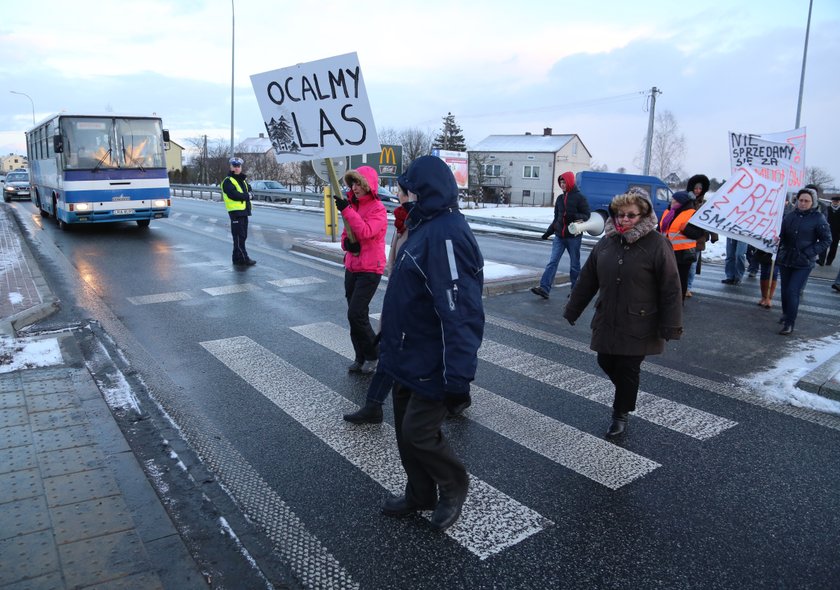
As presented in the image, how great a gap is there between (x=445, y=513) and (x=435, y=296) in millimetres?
1261

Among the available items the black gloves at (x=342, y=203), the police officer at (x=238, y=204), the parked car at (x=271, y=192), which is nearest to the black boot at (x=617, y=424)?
the black gloves at (x=342, y=203)

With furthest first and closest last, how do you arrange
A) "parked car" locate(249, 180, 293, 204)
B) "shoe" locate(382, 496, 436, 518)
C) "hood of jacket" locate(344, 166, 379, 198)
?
"parked car" locate(249, 180, 293, 204) < "hood of jacket" locate(344, 166, 379, 198) < "shoe" locate(382, 496, 436, 518)

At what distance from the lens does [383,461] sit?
4074 mm

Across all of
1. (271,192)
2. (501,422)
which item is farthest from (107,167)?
(271,192)

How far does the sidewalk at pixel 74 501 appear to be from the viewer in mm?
2811

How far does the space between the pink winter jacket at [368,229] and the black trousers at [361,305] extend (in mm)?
80

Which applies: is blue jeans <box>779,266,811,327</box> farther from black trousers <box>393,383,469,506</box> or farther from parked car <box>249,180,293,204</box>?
parked car <box>249,180,293,204</box>

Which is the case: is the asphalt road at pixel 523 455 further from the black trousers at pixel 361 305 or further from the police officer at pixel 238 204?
the police officer at pixel 238 204

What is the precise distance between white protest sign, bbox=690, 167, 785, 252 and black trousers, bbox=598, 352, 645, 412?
15.0 feet

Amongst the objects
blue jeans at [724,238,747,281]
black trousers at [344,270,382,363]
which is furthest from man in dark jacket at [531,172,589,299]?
black trousers at [344,270,382,363]

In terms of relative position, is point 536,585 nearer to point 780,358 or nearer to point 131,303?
point 780,358

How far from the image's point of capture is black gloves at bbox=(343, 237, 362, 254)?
209 inches

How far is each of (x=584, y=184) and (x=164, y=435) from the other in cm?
2680

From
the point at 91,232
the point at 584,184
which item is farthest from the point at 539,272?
the point at 584,184
